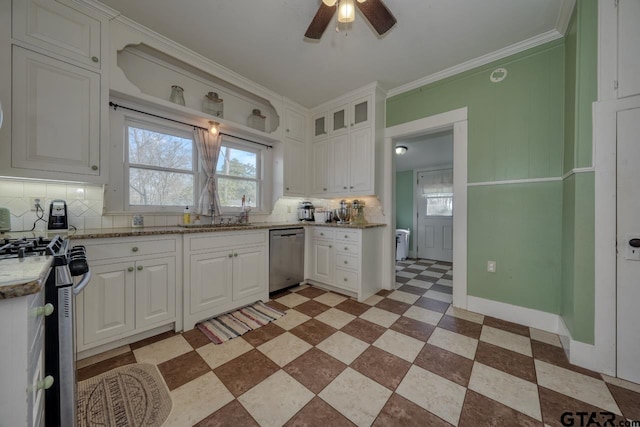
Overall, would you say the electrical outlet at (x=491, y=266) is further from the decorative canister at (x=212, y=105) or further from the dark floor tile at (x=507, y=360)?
the decorative canister at (x=212, y=105)

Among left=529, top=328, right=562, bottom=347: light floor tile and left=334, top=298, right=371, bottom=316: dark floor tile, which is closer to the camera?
left=529, top=328, right=562, bottom=347: light floor tile

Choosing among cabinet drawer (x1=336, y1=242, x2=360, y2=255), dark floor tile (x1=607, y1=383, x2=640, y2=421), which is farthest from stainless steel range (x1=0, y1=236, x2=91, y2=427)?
dark floor tile (x1=607, y1=383, x2=640, y2=421)

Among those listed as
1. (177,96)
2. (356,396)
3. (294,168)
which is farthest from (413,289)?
(177,96)

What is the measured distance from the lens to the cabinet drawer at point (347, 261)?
2.85 metres

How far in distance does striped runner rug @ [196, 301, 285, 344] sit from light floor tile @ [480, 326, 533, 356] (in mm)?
1889

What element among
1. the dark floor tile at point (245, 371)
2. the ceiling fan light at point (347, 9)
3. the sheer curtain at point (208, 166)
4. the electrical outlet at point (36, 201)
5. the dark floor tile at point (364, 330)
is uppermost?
the ceiling fan light at point (347, 9)

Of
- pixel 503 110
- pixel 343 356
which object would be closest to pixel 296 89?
pixel 503 110

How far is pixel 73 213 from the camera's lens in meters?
1.99

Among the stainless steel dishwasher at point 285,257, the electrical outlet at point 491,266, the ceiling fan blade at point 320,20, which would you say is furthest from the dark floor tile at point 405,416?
the ceiling fan blade at point 320,20

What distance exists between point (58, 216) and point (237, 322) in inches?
66.0

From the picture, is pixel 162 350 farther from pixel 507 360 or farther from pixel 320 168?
pixel 320 168

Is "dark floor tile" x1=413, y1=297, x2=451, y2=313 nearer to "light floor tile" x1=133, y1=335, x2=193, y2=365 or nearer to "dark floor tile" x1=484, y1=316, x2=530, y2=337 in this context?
"dark floor tile" x1=484, y1=316, x2=530, y2=337

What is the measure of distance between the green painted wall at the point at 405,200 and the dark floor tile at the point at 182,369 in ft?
17.0

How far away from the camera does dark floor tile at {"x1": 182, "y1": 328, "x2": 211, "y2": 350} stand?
6.26 ft
